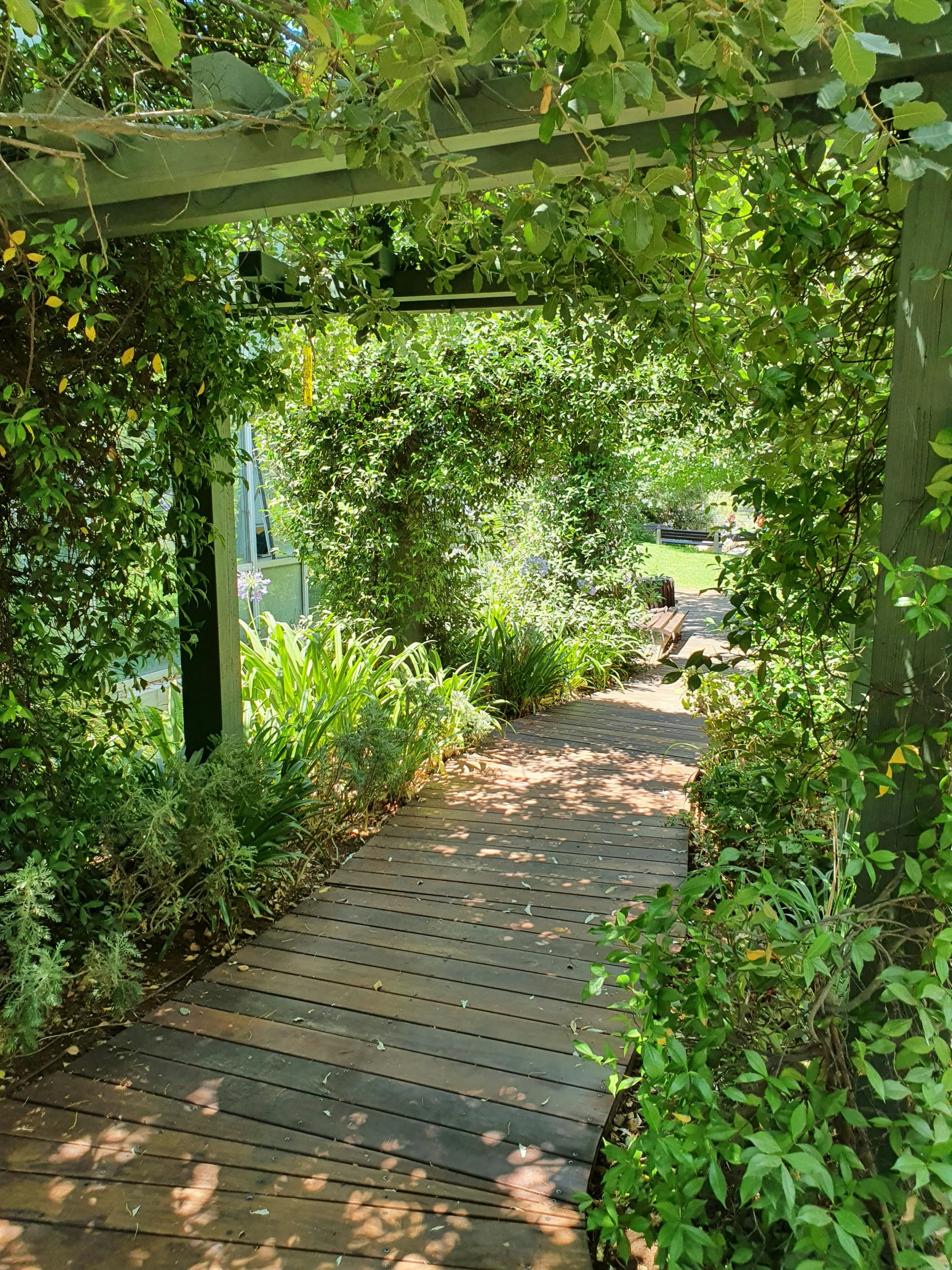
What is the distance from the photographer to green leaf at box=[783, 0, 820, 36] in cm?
101

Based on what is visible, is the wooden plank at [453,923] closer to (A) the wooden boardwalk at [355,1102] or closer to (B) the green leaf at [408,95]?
(A) the wooden boardwalk at [355,1102]

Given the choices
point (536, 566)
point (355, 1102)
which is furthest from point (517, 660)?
point (355, 1102)

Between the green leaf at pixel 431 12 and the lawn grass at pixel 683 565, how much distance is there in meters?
16.5

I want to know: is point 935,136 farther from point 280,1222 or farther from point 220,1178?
point 220,1178

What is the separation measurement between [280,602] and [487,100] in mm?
7432

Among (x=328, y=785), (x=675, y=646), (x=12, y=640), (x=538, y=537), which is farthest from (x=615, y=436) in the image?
(x=12, y=640)

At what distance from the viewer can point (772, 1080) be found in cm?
137

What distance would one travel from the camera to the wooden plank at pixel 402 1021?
2639 millimetres

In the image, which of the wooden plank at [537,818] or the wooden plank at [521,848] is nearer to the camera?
the wooden plank at [521,848]

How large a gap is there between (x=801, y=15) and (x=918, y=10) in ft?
0.44

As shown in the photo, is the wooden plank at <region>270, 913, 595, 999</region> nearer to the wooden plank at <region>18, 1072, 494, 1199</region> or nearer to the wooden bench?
the wooden plank at <region>18, 1072, 494, 1199</region>

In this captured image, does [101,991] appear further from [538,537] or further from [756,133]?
[538,537]

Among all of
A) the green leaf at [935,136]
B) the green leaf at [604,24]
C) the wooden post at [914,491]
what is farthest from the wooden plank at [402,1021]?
the green leaf at [604,24]

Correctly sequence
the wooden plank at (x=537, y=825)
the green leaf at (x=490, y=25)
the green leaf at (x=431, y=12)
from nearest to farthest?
the green leaf at (x=431, y=12) < the green leaf at (x=490, y=25) < the wooden plank at (x=537, y=825)
